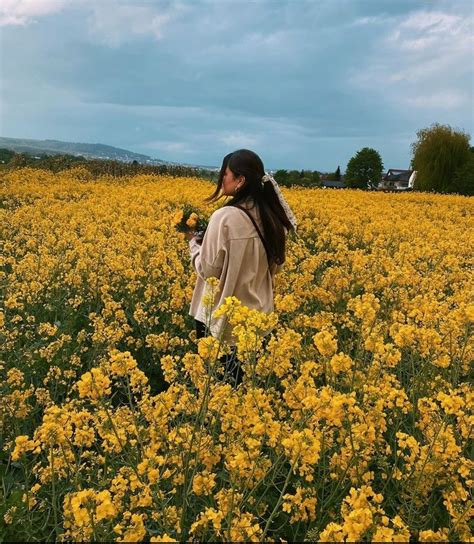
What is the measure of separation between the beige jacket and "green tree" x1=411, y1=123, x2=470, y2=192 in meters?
36.5

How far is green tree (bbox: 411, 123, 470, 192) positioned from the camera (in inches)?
1473

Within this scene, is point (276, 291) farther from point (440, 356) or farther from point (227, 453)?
point (227, 453)

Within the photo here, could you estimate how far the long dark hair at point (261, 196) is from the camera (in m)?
3.44

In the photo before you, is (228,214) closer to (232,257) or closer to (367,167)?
(232,257)

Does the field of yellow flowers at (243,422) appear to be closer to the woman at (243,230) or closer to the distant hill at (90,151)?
the woman at (243,230)

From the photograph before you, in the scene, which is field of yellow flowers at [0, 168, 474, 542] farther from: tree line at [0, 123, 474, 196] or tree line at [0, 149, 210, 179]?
tree line at [0, 123, 474, 196]

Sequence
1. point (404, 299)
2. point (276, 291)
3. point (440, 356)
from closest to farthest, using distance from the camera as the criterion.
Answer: point (440, 356)
point (404, 299)
point (276, 291)

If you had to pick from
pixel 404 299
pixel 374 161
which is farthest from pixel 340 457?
pixel 374 161

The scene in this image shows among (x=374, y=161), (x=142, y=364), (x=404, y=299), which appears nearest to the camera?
(x=142, y=364)

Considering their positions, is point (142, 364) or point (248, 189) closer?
point (248, 189)

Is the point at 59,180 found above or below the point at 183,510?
above

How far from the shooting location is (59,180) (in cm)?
1784

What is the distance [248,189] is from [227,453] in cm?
180

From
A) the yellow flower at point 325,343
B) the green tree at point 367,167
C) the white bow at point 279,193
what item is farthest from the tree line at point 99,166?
the green tree at point 367,167
